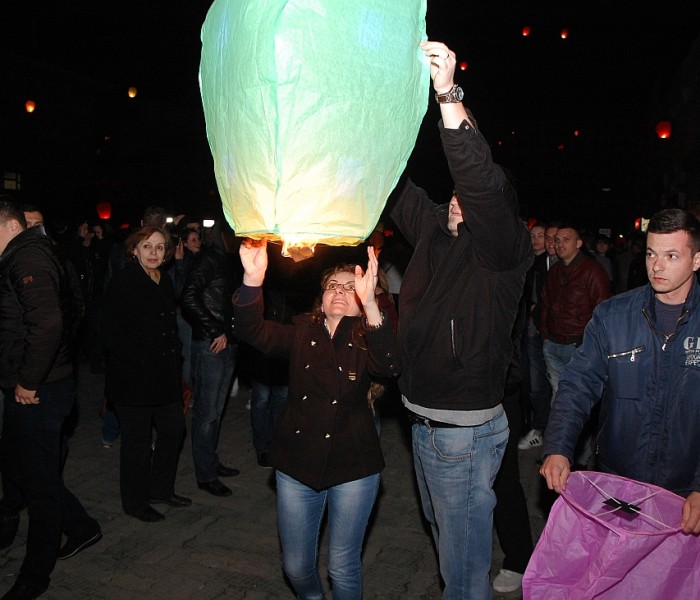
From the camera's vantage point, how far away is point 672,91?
28047mm

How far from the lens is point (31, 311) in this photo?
12.4 ft

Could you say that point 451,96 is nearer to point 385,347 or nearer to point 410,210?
point 410,210

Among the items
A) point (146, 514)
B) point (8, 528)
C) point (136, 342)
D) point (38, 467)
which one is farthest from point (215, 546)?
point (136, 342)

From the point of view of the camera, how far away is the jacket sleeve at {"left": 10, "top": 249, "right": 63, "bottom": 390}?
376 centimetres

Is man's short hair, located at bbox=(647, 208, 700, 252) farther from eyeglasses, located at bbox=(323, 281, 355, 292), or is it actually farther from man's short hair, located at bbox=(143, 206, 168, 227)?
man's short hair, located at bbox=(143, 206, 168, 227)

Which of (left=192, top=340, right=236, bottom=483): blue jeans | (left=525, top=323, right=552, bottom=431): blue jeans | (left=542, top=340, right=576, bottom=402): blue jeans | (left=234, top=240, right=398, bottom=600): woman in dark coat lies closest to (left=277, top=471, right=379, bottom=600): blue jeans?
(left=234, top=240, right=398, bottom=600): woman in dark coat

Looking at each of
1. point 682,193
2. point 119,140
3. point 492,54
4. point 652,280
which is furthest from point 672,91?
point 652,280

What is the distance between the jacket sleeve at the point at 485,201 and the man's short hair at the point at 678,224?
2.04 feet

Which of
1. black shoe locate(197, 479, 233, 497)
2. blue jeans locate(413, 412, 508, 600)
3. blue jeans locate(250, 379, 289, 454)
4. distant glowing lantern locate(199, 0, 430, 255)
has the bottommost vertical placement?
black shoe locate(197, 479, 233, 497)

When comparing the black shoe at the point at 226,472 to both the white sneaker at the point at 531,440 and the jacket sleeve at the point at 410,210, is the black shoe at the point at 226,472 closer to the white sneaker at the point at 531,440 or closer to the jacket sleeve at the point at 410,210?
the white sneaker at the point at 531,440

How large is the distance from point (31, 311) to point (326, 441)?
1932 mm

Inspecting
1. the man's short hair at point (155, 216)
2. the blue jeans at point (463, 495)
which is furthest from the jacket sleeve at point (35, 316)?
the man's short hair at point (155, 216)

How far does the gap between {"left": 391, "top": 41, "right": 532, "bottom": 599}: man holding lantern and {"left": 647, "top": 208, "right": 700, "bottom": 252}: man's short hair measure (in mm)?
617

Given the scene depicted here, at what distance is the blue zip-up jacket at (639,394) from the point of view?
2.72 meters
